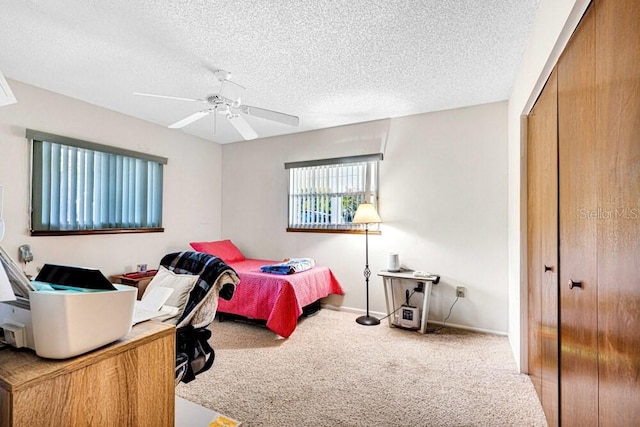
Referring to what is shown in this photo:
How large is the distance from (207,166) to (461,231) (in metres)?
3.68

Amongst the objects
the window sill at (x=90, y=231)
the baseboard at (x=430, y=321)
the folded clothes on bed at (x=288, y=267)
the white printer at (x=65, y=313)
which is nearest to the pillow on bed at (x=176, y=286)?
the white printer at (x=65, y=313)

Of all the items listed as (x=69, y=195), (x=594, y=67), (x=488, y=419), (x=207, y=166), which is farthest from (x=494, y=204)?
(x=69, y=195)

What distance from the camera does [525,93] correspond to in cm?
226

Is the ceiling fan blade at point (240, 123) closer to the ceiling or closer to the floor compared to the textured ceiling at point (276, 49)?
closer to the floor

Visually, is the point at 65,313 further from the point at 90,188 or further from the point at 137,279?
the point at 90,188

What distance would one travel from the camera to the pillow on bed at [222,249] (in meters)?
4.23

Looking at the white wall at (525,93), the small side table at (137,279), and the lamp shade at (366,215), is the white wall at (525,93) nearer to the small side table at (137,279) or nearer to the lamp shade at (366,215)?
the lamp shade at (366,215)

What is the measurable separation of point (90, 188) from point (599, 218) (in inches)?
163

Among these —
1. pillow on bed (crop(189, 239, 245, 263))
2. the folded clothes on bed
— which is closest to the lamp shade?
the folded clothes on bed

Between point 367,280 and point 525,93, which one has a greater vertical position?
point 525,93

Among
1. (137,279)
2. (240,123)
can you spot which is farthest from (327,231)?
(137,279)

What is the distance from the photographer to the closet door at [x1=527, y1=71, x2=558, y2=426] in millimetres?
1689

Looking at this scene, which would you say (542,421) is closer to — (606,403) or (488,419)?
(488,419)

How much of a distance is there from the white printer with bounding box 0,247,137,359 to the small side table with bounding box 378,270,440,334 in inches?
114
